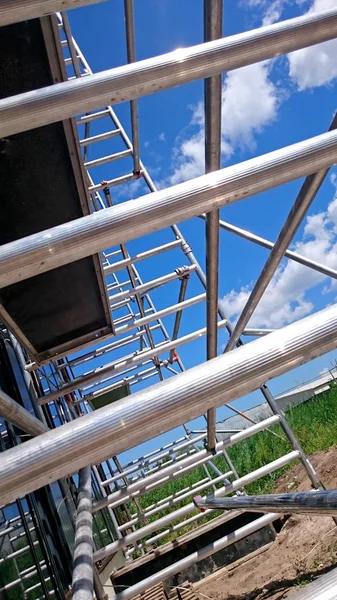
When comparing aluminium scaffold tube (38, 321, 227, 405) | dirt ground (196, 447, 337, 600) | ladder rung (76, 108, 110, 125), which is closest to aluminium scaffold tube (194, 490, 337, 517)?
aluminium scaffold tube (38, 321, 227, 405)

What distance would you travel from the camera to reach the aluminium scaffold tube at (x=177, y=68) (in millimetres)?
1188

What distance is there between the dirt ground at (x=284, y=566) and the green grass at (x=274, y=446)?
5487 mm

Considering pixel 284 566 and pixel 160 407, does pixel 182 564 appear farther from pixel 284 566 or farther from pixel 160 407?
pixel 160 407

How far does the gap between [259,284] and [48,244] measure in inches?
45.9

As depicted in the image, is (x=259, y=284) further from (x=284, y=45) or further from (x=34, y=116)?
(x=34, y=116)

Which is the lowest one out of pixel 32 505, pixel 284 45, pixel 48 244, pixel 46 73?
pixel 32 505

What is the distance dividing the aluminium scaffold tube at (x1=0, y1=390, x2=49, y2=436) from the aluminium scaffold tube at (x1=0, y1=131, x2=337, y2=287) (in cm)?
41

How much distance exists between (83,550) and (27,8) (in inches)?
68.7

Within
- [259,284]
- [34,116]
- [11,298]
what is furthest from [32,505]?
[34,116]

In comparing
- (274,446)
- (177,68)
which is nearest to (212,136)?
(177,68)

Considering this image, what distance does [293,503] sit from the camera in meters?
1.66

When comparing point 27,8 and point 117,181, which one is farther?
point 117,181

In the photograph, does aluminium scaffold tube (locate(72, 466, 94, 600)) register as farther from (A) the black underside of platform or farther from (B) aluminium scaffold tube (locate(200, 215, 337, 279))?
(B) aluminium scaffold tube (locate(200, 215, 337, 279))

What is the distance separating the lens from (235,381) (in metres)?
1.04
